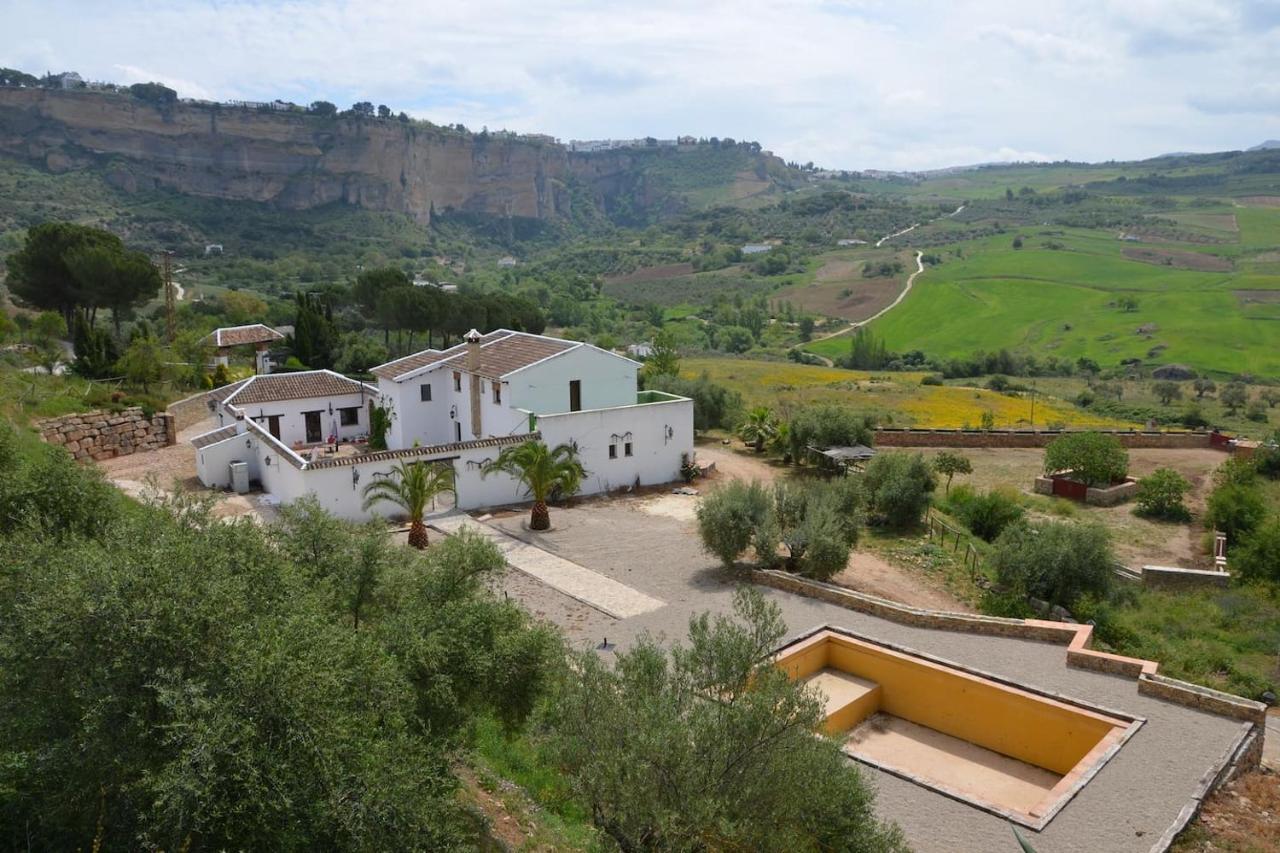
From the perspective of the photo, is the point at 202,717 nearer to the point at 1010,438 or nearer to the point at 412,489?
the point at 412,489

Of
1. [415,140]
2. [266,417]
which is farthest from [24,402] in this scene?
[415,140]

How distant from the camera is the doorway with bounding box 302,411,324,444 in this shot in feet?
97.2

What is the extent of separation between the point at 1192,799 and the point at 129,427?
91.5 feet

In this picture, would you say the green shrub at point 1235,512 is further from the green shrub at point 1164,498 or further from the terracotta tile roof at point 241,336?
the terracotta tile roof at point 241,336

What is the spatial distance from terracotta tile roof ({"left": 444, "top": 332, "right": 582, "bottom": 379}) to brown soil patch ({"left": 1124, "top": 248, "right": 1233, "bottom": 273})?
88648 mm

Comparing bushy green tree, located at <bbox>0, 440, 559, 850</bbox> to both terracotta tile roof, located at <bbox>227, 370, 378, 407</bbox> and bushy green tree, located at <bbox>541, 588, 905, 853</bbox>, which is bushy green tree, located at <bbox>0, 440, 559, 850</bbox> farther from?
terracotta tile roof, located at <bbox>227, 370, 378, 407</bbox>

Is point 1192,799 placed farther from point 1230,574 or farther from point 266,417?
point 266,417

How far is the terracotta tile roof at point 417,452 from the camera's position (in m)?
21.2

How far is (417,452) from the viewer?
867 inches

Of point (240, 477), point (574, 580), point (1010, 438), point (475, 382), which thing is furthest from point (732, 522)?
point (1010, 438)

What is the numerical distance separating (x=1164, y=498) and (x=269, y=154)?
370ft

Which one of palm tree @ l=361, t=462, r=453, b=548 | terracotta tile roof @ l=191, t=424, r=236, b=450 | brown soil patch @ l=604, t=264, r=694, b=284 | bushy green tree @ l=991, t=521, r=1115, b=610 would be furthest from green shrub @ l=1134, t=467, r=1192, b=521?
brown soil patch @ l=604, t=264, r=694, b=284

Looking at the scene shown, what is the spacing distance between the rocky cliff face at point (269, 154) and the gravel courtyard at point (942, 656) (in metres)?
95.7

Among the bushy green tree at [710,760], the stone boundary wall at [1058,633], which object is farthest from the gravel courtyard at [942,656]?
the bushy green tree at [710,760]
